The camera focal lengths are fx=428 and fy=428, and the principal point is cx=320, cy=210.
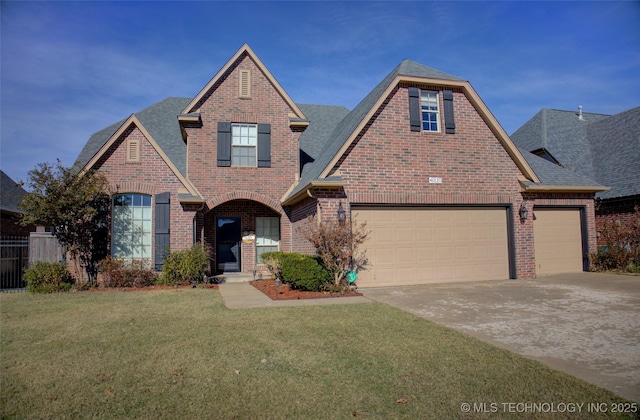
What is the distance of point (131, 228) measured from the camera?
1431 centimetres

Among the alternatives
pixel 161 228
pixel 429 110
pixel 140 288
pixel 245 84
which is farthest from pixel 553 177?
pixel 140 288

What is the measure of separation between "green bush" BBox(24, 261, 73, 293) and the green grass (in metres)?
4.67

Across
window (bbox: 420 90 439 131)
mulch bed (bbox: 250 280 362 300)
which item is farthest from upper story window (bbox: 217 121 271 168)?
window (bbox: 420 90 439 131)

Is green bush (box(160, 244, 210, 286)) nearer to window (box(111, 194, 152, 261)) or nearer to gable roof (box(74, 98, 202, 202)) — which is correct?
window (box(111, 194, 152, 261))

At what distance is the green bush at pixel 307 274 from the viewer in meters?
11.3

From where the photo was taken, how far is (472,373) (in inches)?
190

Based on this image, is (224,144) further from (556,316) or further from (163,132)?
(556,316)

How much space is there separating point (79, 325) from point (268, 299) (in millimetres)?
4078

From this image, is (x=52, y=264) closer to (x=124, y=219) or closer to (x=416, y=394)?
(x=124, y=219)

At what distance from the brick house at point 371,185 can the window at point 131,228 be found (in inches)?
1.3

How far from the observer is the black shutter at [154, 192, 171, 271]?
14.1 m

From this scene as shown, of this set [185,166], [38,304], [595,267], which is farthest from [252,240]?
[595,267]

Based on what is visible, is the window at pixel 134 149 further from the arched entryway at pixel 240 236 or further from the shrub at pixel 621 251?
the shrub at pixel 621 251

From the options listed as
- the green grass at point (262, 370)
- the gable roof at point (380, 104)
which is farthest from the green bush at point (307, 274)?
the green grass at point (262, 370)
